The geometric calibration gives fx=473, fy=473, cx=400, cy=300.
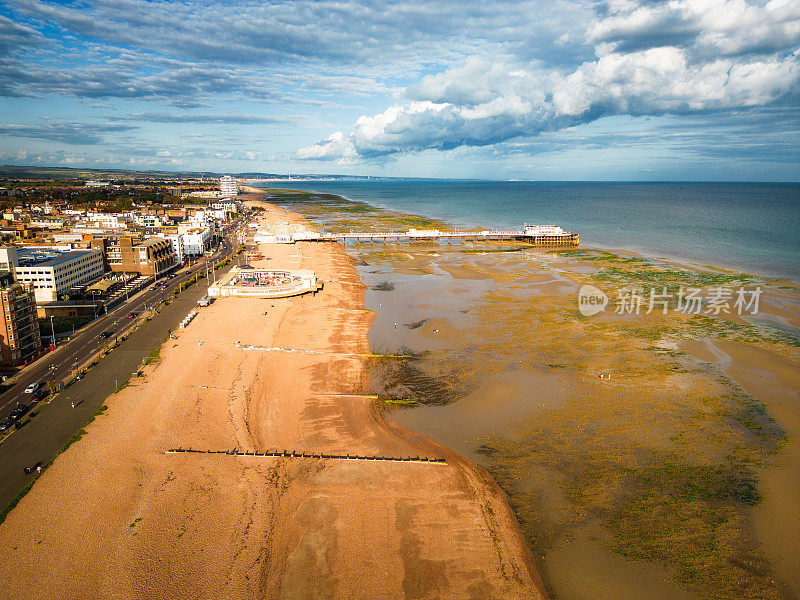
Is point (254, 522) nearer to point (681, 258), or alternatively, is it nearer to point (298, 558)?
point (298, 558)

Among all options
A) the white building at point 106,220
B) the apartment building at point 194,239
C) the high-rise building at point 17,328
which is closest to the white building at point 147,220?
the white building at point 106,220

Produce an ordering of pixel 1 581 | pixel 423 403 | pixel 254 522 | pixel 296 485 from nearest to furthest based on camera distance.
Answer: pixel 1 581 → pixel 254 522 → pixel 296 485 → pixel 423 403

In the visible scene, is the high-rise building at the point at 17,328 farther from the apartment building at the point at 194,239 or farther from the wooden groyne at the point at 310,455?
the apartment building at the point at 194,239

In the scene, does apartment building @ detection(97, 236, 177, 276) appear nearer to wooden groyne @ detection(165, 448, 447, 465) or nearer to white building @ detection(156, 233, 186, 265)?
white building @ detection(156, 233, 186, 265)

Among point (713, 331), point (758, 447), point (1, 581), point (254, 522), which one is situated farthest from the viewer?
point (713, 331)

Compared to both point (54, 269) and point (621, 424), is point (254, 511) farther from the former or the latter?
point (54, 269)

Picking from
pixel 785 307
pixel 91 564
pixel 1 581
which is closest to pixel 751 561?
pixel 91 564

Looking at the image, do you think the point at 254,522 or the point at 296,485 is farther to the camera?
the point at 296,485

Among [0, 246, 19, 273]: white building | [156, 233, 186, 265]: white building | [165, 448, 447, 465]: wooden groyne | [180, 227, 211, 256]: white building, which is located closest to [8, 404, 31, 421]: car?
[165, 448, 447, 465]: wooden groyne
